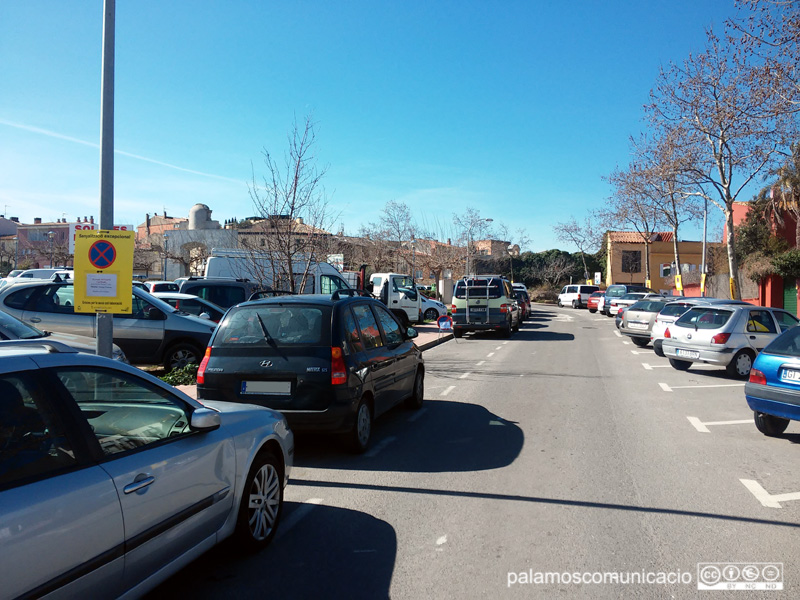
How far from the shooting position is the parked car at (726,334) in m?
12.2

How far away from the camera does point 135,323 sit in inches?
440

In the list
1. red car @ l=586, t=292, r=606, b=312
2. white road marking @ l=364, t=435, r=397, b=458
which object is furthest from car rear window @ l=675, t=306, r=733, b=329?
red car @ l=586, t=292, r=606, b=312

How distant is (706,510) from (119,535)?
4.35 meters

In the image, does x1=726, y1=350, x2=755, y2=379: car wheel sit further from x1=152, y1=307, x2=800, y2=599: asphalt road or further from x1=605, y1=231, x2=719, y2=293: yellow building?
x1=605, y1=231, x2=719, y2=293: yellow building

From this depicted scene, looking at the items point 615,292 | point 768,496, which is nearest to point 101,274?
point 768,496

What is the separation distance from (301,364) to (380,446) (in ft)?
4.92

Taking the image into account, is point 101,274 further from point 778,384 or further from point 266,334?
point 778,384

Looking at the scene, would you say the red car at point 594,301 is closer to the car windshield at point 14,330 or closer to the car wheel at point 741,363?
the car wheel at point 741,363

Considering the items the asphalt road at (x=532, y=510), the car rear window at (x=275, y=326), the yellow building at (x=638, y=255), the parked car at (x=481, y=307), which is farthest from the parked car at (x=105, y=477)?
the yellow building at (x=638, y=255)

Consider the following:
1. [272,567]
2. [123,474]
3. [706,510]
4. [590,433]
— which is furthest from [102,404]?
[590,433]

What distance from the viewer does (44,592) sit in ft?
7.80

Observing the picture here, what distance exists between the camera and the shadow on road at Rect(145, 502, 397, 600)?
3.59 meters

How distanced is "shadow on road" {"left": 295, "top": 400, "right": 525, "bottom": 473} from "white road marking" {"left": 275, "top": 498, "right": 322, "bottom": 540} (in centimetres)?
98

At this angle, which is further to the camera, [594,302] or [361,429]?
→ [594,302]
